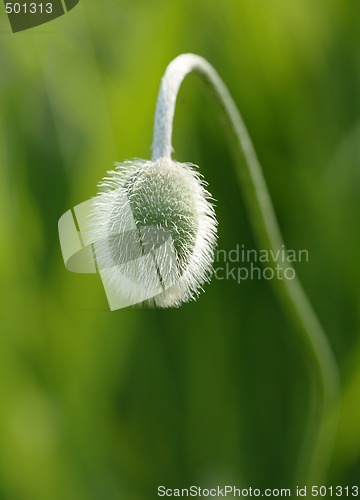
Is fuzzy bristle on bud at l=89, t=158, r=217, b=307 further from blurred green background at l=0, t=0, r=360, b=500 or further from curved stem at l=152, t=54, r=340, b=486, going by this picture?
blurred green background at l=0, t=0, r=360, b=500

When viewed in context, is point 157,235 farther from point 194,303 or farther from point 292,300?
point 194,303

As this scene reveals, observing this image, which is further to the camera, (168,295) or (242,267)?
(242,267)

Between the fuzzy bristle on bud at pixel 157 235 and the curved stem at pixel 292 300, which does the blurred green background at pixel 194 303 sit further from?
the fuzzy bristle on bud at pixel 157 235

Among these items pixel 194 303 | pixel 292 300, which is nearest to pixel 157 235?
pixel 292 300

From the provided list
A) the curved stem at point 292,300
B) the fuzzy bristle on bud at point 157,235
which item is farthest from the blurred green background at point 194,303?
the fuzzy bristle on bud at point 157,235

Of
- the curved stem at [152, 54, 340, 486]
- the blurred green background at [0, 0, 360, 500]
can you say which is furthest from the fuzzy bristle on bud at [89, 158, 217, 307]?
the blurred green background at [0, 0, 360, 500]

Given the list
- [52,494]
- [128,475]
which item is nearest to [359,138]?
[128,475]

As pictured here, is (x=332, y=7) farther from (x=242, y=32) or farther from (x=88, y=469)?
(x=88, y=469)
